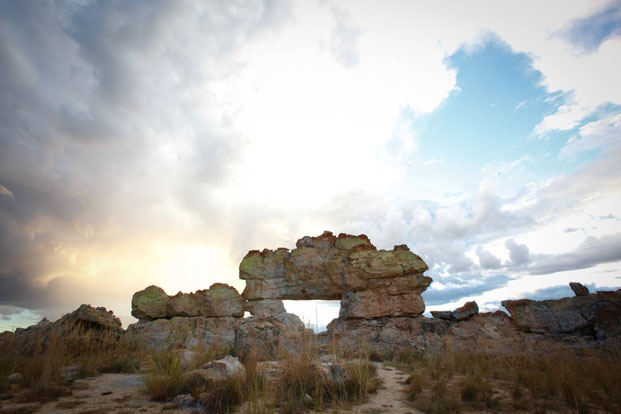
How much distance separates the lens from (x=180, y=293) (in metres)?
15.4

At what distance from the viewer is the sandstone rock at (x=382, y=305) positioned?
13.8 meters

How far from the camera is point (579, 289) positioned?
12.1 m

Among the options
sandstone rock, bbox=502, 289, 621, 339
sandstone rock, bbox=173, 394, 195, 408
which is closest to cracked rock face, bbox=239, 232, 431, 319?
sandstone rock, bbox=502, 289, 621, 339

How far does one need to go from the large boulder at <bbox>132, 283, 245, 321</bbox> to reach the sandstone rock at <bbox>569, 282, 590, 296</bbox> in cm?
1515

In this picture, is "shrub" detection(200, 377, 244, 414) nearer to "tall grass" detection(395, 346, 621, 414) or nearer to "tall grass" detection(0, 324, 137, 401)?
"tall grass" detection(0, 324, 137, 401)

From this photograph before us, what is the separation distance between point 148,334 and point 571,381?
51.9 ft

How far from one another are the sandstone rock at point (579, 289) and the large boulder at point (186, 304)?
596 inches

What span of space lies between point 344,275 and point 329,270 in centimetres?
84

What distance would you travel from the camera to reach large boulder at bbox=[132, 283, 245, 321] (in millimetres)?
15023

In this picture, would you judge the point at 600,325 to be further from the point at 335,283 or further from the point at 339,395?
the point at 339,395

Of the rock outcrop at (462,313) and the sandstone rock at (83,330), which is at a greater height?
the sandstone rock at (83,330)

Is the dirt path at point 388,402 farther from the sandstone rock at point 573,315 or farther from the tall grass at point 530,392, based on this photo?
the sandstone rock at point 573,315

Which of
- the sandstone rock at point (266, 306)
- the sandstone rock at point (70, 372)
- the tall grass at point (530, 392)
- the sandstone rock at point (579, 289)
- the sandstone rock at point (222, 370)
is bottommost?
the tall grass at point (530, 392)

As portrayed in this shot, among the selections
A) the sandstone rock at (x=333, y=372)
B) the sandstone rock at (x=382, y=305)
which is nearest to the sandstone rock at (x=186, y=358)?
the sandstone rock at (x=333, y=372)
